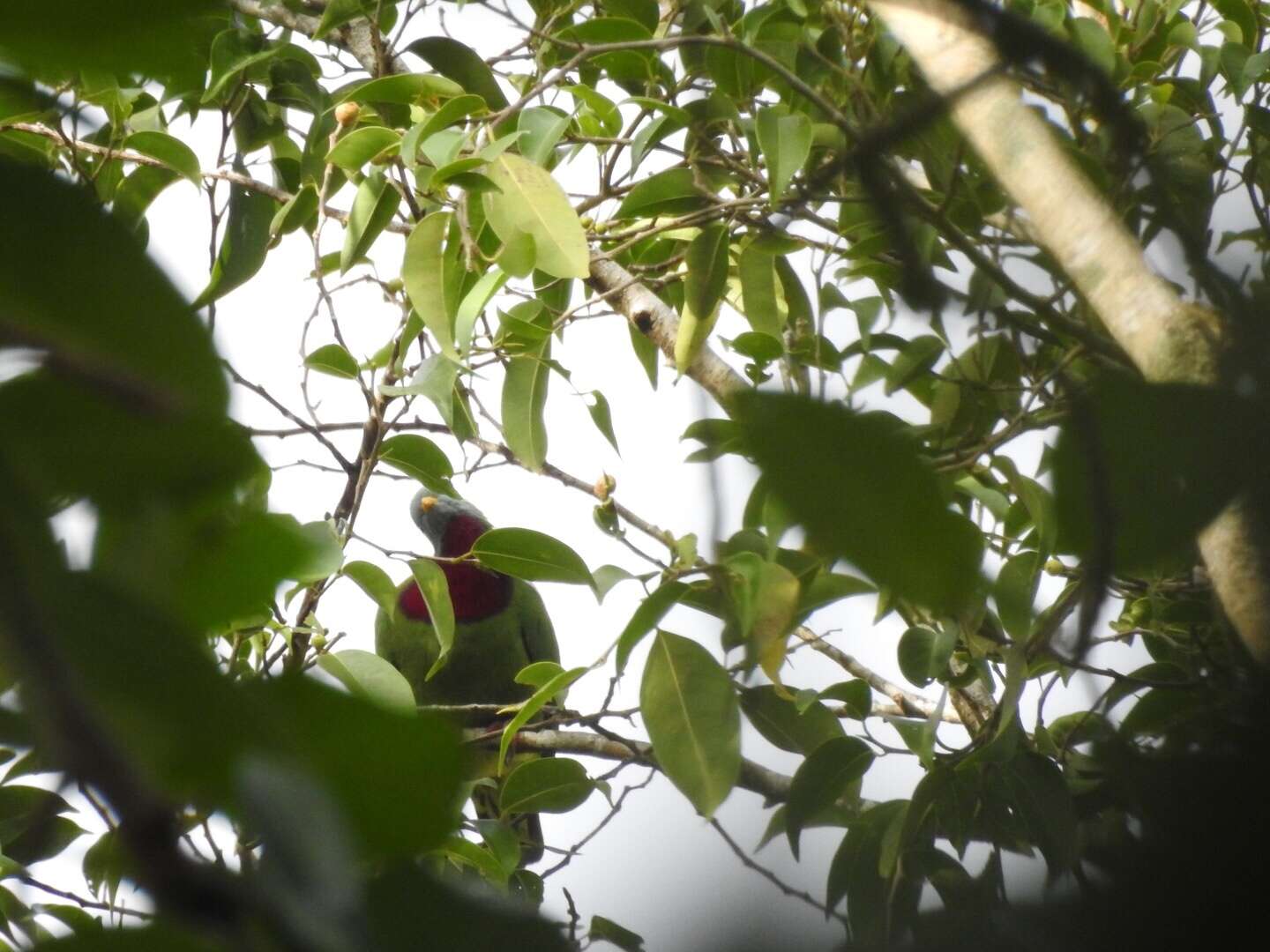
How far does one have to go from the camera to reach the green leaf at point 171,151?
1.17 m

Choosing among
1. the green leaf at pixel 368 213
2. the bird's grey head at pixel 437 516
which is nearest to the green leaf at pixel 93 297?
the green leaf at pixel 368 213

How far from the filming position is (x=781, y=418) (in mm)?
241

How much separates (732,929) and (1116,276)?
0.89 feet

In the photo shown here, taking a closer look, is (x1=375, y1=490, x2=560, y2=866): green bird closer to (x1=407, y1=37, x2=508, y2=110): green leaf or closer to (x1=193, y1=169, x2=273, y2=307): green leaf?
(x1=407, y1=37, x2=508, y2=110): green leaf

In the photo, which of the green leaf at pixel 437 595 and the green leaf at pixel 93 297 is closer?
the green leaf at pixel 93 297

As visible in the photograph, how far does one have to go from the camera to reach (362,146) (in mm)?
1381

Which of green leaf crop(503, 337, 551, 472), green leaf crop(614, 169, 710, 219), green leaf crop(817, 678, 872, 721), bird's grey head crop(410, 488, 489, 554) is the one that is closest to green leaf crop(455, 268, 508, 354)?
green leaf crop(614, 169, 710, 219)

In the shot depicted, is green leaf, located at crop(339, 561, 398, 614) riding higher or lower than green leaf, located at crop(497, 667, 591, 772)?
higher

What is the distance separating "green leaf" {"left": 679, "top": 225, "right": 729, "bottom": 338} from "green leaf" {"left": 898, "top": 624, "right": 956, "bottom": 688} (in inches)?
13.0

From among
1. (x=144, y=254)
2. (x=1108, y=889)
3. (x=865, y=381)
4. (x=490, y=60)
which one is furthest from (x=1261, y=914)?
(x=490, y=60)

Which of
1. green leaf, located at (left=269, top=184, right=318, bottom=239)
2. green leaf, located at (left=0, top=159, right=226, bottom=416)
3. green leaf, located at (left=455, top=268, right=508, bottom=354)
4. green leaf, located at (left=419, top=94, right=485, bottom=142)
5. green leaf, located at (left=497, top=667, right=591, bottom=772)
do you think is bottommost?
green leaf, located at (left=0, top=159, right=226, bottom=416)

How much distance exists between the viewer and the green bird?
11.4 feet

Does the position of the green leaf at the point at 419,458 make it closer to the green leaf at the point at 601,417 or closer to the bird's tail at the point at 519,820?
the green leaf at the point at 601,417

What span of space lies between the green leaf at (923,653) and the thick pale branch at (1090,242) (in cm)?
51
